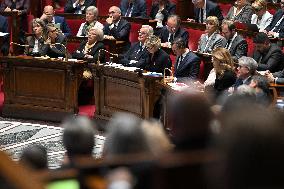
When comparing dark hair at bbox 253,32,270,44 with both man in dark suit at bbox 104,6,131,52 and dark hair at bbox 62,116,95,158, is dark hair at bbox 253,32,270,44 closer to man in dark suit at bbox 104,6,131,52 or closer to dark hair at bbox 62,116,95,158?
man in dark suit at bbox 104,6,131,52

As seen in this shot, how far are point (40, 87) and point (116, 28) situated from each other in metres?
1.27

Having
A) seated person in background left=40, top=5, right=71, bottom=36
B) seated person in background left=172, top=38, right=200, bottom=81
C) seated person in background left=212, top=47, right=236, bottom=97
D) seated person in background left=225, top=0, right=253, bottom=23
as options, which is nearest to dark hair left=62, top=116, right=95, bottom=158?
seated person in background left=212, top=47, right=236, bottom=97

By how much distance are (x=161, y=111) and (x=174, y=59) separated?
77 cm

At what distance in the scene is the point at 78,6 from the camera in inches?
314

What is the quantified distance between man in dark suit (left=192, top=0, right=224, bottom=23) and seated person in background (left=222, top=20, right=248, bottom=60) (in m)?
1.23

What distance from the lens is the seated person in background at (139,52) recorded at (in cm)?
577

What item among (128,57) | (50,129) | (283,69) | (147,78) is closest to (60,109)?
(50,129)

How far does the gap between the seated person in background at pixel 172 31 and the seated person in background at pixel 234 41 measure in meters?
0.60

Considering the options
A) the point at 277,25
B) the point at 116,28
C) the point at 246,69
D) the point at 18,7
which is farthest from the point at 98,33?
the point at 18,7

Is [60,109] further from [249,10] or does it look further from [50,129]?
[249,10]

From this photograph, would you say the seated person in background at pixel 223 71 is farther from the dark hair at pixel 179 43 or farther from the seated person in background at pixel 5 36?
the seated person in background at pixel 5 36

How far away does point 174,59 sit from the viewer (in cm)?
584

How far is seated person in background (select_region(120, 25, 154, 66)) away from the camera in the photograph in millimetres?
5766

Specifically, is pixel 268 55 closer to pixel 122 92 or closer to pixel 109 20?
pixel 122 92
